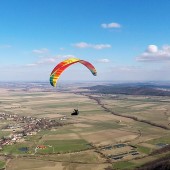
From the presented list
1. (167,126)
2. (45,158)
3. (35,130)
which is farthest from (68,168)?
(167,126)

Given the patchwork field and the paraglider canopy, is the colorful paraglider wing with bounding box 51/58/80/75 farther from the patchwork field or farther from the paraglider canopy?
the patchwork field

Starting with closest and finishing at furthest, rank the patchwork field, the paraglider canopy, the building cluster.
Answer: the paraglider canopy < the patchwork field < the building cluster

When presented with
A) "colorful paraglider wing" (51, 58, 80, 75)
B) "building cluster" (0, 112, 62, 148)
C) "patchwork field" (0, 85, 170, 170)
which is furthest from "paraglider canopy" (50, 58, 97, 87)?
"building cluster" (0, 112, 62, 148)

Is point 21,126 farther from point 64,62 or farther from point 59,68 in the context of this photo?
point 59,68

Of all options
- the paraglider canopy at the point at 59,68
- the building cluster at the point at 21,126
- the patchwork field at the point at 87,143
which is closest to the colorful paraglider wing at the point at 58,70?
the paraglider canopy at the point at 59,68

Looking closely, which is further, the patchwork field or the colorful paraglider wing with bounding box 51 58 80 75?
the patchwork field

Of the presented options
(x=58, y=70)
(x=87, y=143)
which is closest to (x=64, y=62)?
(x=58, y=70)

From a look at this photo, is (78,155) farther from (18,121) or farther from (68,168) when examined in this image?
(18,121)

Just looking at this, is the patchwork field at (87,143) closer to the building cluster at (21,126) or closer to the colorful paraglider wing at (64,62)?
the building cluster at (21,126)
